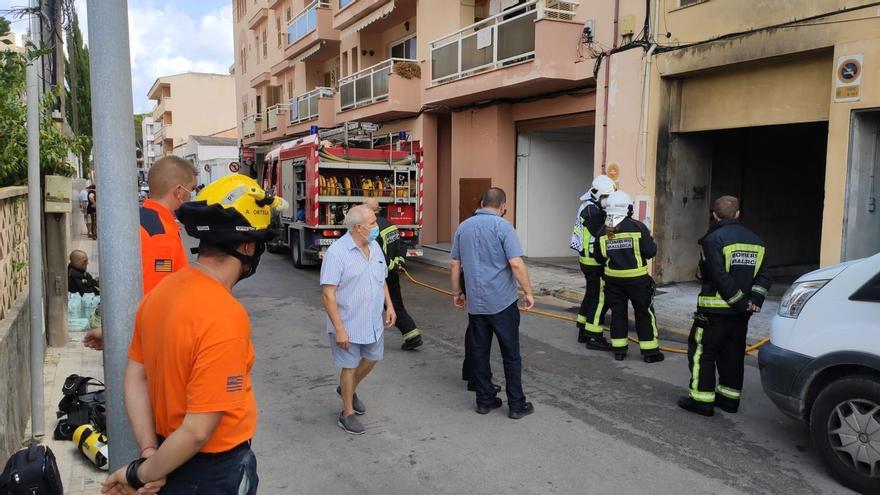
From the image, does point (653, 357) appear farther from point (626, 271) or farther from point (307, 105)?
point (307, 105)

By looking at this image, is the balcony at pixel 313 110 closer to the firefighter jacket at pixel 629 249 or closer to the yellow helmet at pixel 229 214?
the firefighter jacket at pixel 629 249

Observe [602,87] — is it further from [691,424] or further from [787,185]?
[691,424]

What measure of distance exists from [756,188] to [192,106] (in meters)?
63.3

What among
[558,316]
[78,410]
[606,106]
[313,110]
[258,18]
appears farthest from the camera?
[258,18]

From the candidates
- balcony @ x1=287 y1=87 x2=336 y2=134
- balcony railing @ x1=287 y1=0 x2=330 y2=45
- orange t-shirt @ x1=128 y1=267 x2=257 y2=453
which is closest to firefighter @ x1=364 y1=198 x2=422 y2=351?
orange t-shirt @ x1=128 y1=267 x2=257 y2=453

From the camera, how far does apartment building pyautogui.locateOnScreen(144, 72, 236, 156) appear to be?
64562mm

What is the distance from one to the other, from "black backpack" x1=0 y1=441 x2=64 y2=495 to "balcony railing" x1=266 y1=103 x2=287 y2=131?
2801cm

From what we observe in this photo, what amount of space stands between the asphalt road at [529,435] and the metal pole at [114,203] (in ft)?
6.39

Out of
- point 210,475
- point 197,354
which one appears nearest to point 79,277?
point 210,475

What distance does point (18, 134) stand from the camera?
5.36 meters

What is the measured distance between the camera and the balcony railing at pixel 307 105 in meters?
23.8

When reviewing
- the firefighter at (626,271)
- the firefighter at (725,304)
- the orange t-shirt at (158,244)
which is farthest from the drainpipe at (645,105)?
the orange t-shirt at (158,244)

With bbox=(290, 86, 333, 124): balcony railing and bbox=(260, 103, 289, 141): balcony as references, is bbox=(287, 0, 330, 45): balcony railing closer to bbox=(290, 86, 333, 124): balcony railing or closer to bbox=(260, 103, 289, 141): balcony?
bbox=(290, 86, 333, 124): balcony railing

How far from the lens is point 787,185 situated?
1267 centimetres
